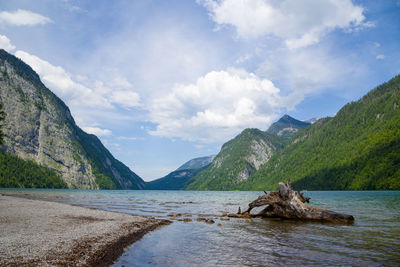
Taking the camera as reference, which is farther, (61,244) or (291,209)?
(291,209)

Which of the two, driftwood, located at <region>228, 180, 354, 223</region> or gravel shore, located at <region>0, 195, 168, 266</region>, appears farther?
driftwood, located at <region>228, 180, 354, 223</region>

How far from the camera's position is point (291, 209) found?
26.9m

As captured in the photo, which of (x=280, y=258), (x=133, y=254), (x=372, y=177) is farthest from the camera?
(x=372, y=177)

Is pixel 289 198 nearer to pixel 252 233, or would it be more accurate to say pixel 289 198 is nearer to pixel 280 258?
→ pixel 252 233

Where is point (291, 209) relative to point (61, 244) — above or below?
above

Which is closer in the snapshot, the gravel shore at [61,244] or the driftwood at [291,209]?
the gravel shore at [61,244]

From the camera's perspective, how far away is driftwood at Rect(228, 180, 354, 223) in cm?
2491

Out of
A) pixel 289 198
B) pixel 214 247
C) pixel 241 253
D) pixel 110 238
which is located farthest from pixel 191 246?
pixel 289 198

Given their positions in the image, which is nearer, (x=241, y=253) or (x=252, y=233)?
(x=241, y=253)

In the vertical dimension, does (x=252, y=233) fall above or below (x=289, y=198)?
below

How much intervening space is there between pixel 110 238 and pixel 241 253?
897 cm

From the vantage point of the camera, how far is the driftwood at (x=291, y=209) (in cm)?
2491

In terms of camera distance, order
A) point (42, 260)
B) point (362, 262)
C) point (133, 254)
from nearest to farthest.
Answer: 1. point (42, 260)
2. point (362, 262)
3. point (133, 254)

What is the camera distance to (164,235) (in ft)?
61.7
